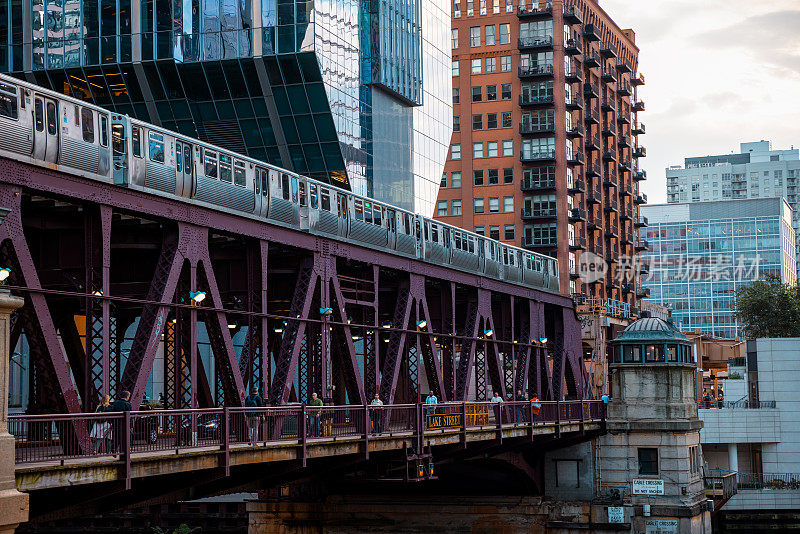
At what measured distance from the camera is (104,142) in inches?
1181

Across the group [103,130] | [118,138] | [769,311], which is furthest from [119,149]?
[769,311]

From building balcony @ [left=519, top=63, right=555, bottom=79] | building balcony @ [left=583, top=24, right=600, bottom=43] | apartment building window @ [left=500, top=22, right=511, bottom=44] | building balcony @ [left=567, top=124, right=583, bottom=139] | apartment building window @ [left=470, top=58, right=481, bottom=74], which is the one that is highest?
building balcony @ [left=583, top=24, right=600, bottom=43]

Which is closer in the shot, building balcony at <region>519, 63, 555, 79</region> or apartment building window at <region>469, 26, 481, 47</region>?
building balcony at <region>519, 63, 555, 79</region>

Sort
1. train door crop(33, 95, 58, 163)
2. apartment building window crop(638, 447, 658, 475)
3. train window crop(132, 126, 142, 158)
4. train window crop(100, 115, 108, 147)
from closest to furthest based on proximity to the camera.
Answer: train door crop(33, 95, 58, 163) < train window crop(100, 115, 108, 147) < train window crop(132, 126, 142, 158) < apartment building window crop(638, 447, 658, 475)

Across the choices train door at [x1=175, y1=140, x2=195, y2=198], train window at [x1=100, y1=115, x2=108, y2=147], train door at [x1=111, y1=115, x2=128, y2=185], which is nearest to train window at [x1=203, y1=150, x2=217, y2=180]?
train door at [x1=175, y1=140, x2=195, y2=198]

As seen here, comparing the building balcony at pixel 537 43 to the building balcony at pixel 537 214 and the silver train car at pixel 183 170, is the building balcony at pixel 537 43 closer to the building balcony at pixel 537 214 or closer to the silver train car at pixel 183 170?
the building balcony at pixel 537 214

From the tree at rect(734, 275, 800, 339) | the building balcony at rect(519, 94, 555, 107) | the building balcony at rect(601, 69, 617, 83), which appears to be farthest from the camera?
the building balcony at rect(601, 69, 617, 83)

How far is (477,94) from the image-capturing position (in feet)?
395

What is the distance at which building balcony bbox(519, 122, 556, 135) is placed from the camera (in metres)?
116

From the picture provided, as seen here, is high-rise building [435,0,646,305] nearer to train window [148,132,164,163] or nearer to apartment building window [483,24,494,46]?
apartment building window [483,24,494,46]

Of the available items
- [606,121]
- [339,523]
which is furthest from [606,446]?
[606,121]

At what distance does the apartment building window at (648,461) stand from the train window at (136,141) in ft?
126

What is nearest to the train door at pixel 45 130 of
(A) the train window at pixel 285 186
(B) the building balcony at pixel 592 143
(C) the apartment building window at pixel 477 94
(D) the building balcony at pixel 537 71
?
(A) the train window at pixel 285 186

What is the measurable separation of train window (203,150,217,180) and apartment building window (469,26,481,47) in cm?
8841
